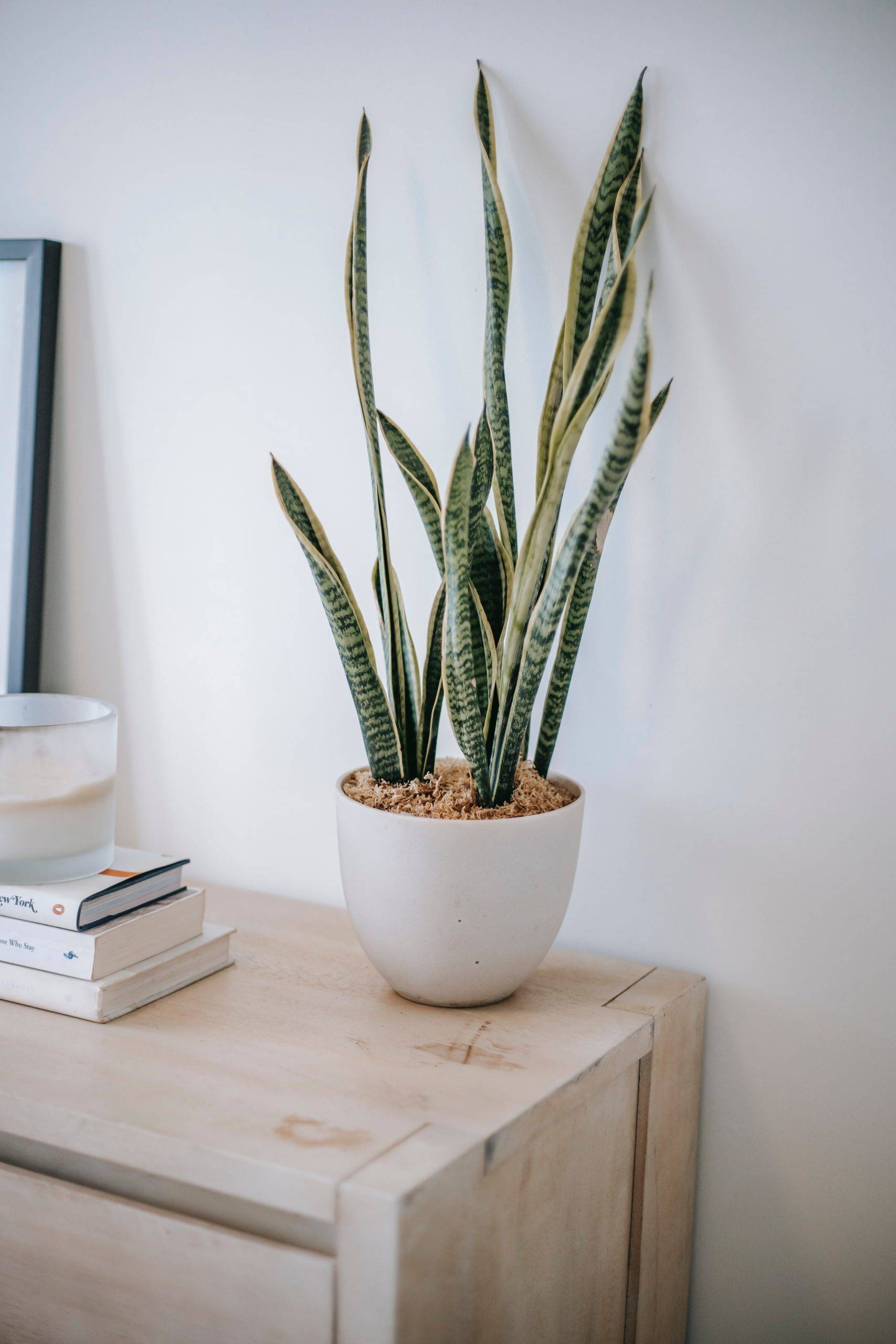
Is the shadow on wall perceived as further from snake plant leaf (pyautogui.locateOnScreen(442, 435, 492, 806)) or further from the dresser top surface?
snake plant leaf (pyautogui.locateOnScreen(442, 435, 492, 806))

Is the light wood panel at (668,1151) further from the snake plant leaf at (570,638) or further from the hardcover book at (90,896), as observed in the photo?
the hardcover book at (90,896)

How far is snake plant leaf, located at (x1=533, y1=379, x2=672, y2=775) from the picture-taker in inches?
30.5

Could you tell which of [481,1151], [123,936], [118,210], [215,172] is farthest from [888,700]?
[118,210]

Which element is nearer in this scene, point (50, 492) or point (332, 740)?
point (332, 740)

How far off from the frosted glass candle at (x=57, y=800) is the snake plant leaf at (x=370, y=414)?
0.83 ft

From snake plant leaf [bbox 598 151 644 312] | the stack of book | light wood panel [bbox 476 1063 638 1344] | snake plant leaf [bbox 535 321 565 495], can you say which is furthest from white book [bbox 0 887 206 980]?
snake plant leaf [bbox 598 151 644 312]

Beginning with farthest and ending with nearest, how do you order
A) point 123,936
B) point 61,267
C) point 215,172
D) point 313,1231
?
point 61,267 → point 215,172 → point 123,936 → point 313,1231

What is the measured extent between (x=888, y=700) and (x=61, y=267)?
0.98 meters

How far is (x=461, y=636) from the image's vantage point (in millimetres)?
722

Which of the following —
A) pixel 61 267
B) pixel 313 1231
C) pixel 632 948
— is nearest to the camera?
pixel 313 1231

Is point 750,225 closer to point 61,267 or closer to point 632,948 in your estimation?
point 632,948

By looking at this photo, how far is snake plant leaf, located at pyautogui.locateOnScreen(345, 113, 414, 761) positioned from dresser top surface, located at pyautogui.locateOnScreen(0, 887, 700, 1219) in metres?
0.21

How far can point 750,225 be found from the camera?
80 centimetres

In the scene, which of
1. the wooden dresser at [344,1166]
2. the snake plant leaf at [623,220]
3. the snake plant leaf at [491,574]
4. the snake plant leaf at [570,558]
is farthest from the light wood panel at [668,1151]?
the snake plant leaf at [623,220]
